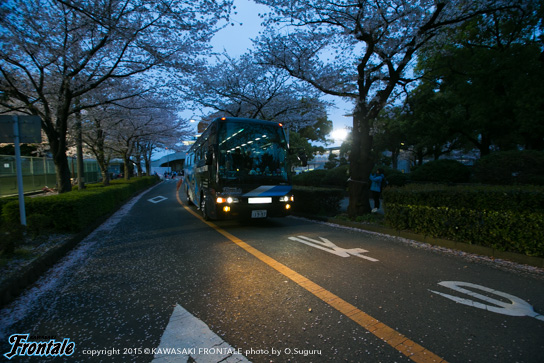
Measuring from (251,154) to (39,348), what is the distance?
5.58 metres

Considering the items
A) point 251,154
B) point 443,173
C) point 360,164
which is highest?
point 251,154

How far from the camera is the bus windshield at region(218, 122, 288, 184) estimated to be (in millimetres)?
7141

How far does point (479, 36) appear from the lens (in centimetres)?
1498

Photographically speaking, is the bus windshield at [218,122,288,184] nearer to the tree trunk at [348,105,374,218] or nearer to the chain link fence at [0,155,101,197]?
the tree trunk at [348,105,374,218]

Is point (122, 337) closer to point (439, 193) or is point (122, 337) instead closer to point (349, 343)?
point (349, 343)

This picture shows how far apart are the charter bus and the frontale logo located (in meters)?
4.72

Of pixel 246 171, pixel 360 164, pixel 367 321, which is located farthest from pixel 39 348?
pixel 360 164

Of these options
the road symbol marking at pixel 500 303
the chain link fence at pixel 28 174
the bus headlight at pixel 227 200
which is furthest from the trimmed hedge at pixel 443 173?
the chain link fence at pixel 28 174

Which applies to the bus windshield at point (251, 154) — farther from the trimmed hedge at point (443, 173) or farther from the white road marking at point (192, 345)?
the trimmed hedge at point (443, 173)

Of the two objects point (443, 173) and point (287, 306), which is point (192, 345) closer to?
point (287, 306)

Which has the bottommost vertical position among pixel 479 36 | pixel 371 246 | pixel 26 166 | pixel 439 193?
pixel 371 246

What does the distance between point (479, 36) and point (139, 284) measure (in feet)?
64.6

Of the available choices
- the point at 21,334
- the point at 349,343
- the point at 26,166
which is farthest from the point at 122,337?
the point at 26,166

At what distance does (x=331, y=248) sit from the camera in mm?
5309
